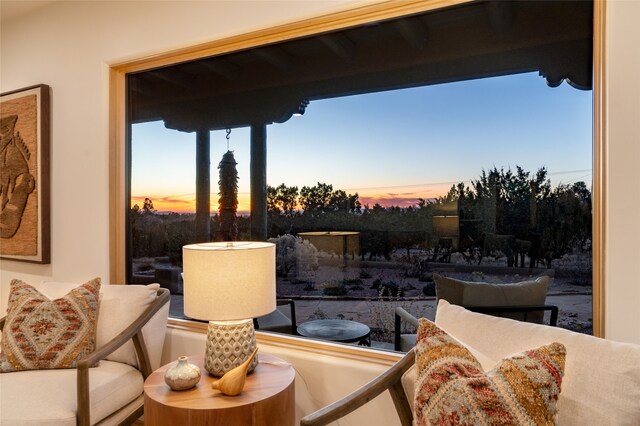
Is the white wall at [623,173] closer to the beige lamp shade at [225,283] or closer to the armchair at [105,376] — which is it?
the beige lamp shade at [225,283]

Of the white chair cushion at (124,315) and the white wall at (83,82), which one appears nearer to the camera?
the white chair cushion at (124,315)

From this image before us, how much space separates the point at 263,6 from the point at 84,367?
1934 mm

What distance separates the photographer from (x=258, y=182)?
2.38 meters

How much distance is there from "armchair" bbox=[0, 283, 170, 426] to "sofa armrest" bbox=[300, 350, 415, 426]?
43.6 inches

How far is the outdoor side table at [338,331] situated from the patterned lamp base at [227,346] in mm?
533

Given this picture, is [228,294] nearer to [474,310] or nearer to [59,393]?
[59,393]

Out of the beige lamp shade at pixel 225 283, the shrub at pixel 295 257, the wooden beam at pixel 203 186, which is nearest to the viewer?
the beige lamp shade at pixel 225 283

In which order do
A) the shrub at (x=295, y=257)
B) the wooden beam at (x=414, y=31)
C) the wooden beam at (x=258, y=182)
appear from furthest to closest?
1. the wooden beam at (x=258, y=182)
2. the shrub at (x=295, y=257)
3. the wooden beam at (x=414, y=31)

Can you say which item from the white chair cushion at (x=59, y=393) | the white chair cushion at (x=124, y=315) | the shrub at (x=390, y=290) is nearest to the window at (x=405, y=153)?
the shrub at (x=390, y=290)

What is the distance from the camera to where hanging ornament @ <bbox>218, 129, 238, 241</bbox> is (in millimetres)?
2449

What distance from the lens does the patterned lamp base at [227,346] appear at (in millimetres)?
1693

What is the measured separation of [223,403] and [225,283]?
436 mm

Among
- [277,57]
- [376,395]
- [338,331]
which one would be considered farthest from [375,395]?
[277,57]

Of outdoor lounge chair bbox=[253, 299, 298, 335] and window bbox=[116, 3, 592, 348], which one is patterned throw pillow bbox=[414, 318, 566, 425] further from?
outdoor lounge chair bbox=[253, 299, 298, 335]
